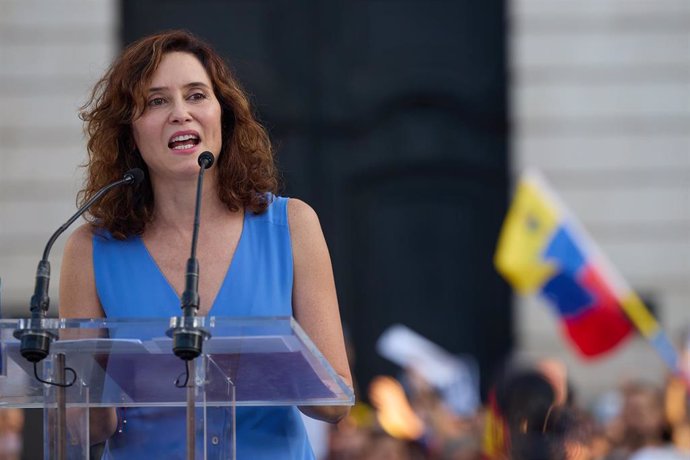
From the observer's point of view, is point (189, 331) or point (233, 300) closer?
point (189, 331)

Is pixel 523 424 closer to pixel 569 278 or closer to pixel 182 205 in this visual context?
pixel 182 205

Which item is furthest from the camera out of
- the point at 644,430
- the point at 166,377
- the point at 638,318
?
the point at 638,318

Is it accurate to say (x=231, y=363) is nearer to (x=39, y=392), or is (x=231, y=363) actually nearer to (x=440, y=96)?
(x=39, y=392)

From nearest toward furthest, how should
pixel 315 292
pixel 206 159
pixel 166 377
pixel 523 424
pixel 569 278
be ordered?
pixel 166 377 < pixel 206 159 < pixel 315 292 < pixel 523 424 < pixel 569 278

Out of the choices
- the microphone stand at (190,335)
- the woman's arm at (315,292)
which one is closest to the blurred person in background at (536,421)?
the woman's arm at (315,292)

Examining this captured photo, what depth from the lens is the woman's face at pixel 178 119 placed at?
371 cm

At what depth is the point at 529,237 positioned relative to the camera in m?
9.14

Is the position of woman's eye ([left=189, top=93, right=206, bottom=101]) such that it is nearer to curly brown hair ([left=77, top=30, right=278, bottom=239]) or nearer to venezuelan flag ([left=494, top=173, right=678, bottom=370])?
curly brown hair ([left=77, top=30, right=278, bottom=239])

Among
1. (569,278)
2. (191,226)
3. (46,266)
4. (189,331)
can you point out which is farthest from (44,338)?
(569,278)

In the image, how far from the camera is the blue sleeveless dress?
354 centimetres

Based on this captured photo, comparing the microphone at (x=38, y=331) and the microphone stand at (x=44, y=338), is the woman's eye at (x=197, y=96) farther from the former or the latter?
the microphone at (x=38, y=331)

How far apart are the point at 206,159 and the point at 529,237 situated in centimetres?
572

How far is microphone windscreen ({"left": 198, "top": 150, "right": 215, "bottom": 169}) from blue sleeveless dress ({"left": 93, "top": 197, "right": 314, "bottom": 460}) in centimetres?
26

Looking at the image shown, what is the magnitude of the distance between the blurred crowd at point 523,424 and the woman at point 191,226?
66 centimetres
